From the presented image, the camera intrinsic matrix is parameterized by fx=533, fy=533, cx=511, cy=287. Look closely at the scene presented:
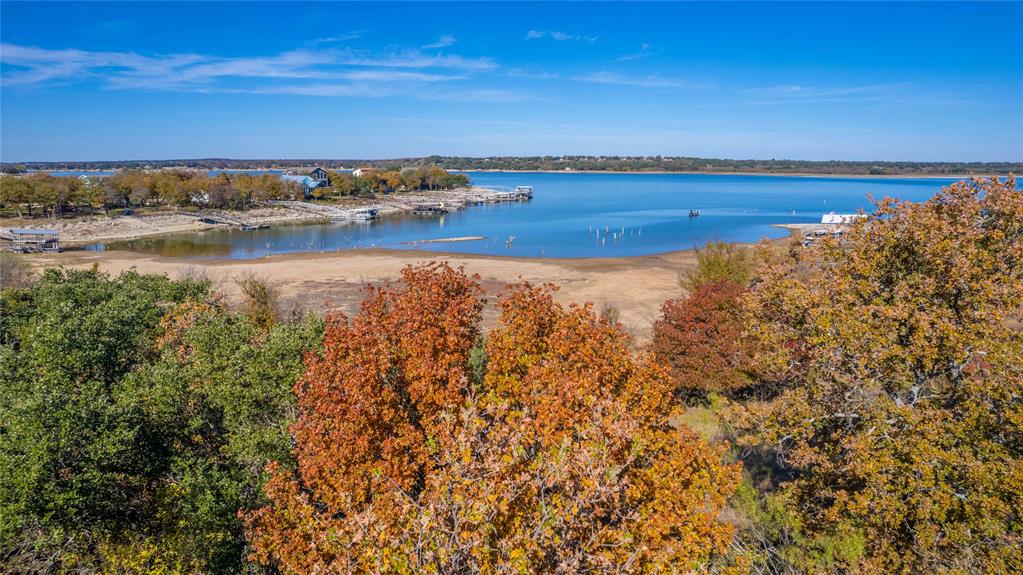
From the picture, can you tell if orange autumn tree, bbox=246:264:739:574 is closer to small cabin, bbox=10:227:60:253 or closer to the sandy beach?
the sandy beach

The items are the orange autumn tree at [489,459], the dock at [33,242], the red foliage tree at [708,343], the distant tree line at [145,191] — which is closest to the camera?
the orange autumn tree at [489,459]

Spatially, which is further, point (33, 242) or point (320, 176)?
point (320, 176)

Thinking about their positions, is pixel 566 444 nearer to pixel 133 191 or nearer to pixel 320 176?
pixel 133 191

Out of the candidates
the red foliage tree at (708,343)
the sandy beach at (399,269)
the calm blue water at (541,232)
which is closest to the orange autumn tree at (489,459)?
the red foliage tree at (708,343)

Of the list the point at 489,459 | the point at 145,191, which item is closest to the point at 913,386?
the point at 489,459

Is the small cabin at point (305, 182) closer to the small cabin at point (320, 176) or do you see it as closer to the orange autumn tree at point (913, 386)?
the small cabin at point (320, 176)

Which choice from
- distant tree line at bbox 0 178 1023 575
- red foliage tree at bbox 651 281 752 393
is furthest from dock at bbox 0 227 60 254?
red foliage tree at bbox 651 281 752 393

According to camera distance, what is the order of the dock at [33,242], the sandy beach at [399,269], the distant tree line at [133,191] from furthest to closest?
the distant tree line at [133,191] → the dock at [33,242] → the sandy beach at [399,269]
